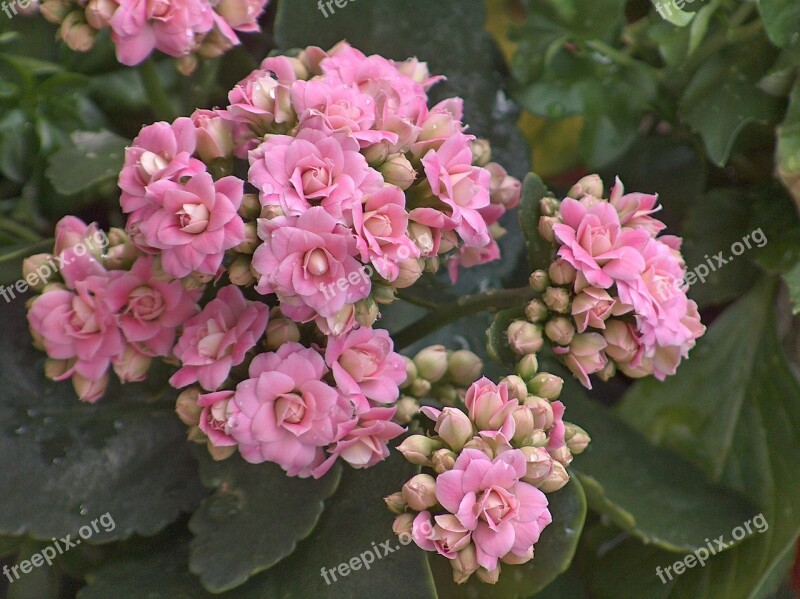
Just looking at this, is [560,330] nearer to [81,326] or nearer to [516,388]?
[516,388]

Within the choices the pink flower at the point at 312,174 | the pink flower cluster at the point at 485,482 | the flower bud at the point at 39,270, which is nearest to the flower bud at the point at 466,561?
the pink flower cluster at the point at 485,482

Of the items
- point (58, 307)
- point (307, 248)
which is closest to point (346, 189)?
point (307, 248)

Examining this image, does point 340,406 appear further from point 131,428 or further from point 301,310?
point 131,428

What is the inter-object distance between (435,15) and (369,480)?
45 cm

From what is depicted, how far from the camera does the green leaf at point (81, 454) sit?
0.62 meters

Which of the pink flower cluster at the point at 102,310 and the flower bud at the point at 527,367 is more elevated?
the flower bud at the point at 527,367

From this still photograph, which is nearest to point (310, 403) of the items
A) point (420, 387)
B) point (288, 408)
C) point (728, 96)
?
point (288, 408)

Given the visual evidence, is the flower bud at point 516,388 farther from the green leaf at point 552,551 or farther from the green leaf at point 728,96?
the green leaf at point 728,96

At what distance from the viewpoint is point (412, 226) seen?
1.66ft

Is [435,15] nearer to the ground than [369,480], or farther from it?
farther from it

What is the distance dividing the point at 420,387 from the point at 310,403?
0.38ft

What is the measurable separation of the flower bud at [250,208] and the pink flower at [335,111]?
2.2 inches

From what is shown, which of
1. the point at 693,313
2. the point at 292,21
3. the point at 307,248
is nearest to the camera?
the point at 307,248

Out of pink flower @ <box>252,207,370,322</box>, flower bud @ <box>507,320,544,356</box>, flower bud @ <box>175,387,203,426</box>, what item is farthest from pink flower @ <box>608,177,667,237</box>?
flower bud @ <box>175,387,203,426</box>
